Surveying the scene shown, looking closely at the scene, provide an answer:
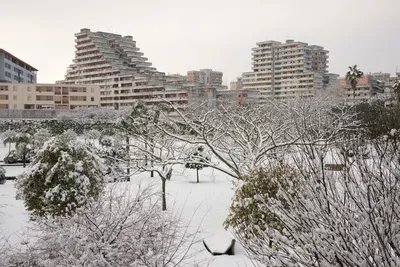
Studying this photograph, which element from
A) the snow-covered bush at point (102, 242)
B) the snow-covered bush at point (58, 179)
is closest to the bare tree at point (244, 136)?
the snow-covered bush at point (58, 179)

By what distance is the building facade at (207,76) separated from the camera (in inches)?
5084

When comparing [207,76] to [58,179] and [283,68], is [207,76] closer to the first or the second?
[283,68]

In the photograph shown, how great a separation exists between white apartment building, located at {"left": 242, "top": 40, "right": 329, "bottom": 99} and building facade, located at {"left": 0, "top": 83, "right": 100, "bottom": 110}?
46454 mm

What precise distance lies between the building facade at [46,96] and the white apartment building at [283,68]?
1829 inches

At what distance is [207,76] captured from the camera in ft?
448

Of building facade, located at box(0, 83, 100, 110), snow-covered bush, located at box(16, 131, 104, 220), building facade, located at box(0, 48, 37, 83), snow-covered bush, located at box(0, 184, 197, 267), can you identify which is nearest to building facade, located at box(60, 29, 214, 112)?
building facade, located at box(0, 83, 100, 110)

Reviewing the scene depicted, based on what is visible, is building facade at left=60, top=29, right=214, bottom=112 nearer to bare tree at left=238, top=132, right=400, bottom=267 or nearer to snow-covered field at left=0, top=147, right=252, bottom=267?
snow-covered field at left=0, top=147, right=252, bottom=267

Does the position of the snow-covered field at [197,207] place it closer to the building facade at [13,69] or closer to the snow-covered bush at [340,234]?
the snow-covered bush at [340,234]

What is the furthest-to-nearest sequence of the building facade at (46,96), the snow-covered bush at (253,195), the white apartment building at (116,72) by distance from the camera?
the white apartment building at (116,72) → the building facade at (46,96) → the snow-covered bush at (253,195)

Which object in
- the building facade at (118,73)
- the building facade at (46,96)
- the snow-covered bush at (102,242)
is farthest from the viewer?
the building facade at (118,73)

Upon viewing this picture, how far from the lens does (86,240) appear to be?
7668mm

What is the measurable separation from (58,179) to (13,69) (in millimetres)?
78540

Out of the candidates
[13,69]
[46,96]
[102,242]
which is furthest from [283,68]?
[102,242]

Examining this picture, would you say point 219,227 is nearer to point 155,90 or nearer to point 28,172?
point 28,172
